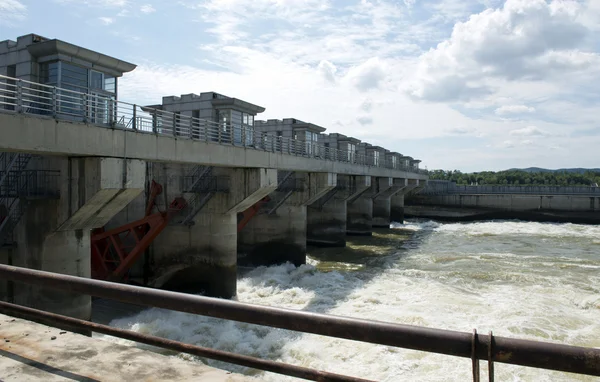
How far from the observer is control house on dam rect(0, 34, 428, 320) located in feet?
40.8

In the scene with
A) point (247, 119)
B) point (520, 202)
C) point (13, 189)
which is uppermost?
point (247, 119)

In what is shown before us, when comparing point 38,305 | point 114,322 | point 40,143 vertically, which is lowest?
point 114,322

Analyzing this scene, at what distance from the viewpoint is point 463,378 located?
1139 centimetres

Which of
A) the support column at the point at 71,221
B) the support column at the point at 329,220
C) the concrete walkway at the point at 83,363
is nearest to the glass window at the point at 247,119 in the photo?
the support column at the point at 71,221

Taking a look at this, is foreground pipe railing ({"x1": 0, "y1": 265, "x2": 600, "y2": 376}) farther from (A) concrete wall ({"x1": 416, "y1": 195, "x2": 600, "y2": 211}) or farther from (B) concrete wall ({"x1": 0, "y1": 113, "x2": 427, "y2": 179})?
(A) concrete wall ({"x1": 416, "y1": 195, "x2": 600, "y2": 211})

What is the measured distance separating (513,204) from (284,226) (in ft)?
143

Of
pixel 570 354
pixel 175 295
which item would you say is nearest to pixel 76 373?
pixel 175 295

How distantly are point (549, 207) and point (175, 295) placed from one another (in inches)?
2581

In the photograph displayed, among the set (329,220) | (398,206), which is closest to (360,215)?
(329,220)

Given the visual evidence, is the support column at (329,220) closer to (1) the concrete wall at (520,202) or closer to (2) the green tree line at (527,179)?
(1) the concrete wall at (520,202)

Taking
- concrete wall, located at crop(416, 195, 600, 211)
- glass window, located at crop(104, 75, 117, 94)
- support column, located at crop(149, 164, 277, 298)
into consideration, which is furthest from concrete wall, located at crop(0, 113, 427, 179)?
concrete wall, located at crop(416, 195, 600, 211)

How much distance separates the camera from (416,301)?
19031 millimetres

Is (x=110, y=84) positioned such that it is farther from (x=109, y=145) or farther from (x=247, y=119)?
(x=247, y=119)

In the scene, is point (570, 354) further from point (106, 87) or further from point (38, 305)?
point (106, 87)
